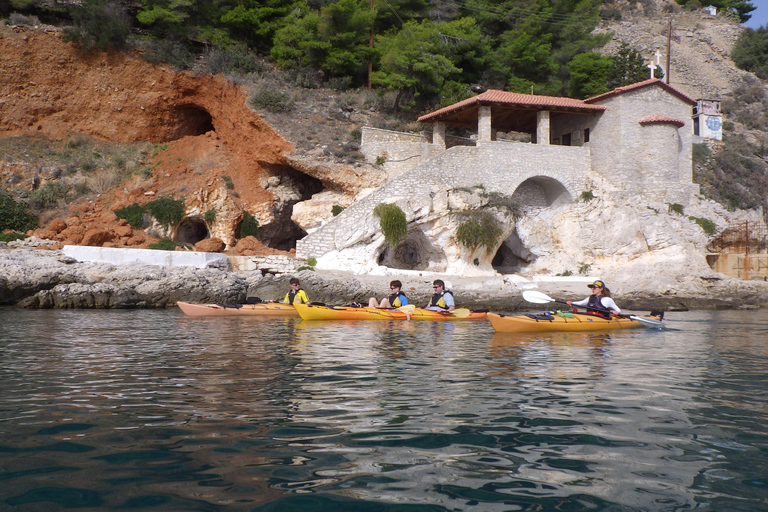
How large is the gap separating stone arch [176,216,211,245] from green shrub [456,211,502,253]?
11560 millimetres

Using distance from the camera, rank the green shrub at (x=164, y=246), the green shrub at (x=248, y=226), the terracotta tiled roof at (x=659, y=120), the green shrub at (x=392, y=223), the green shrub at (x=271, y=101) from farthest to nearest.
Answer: the green shrub at (x=271, y=101) < the terracotta tiled roof at (x=659, y=120) < the green shrub at (x=248, y=226) < the green shrub at (x=392, y=223) < the green shrub at (x=164, y=246)

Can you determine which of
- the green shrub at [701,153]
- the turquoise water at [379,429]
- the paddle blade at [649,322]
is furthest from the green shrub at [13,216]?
the green shrub at [701,153]

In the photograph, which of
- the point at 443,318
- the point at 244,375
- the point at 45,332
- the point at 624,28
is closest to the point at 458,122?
the point at 443,318

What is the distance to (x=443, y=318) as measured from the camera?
1266 centimetres

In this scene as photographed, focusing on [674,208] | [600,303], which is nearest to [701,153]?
[674,208]

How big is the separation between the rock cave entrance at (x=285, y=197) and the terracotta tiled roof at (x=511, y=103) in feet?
20.8

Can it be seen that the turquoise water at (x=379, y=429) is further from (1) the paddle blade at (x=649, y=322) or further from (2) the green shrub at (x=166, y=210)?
(2) the green shrub at (x=166, y=210)

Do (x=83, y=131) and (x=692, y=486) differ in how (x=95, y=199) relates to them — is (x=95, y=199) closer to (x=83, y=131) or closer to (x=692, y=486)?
(x=83, y=131)

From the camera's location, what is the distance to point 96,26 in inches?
1021

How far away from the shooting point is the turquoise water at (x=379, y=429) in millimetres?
2758

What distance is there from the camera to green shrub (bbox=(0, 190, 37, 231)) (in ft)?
69.7

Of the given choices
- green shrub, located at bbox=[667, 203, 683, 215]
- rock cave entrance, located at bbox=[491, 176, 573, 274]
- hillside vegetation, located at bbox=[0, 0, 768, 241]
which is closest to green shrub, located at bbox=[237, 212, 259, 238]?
hillside vegetation, located at bbox=[0, 0, 768, 241]

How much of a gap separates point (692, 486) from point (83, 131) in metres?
29.8

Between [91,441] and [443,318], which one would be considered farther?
[443,318]
